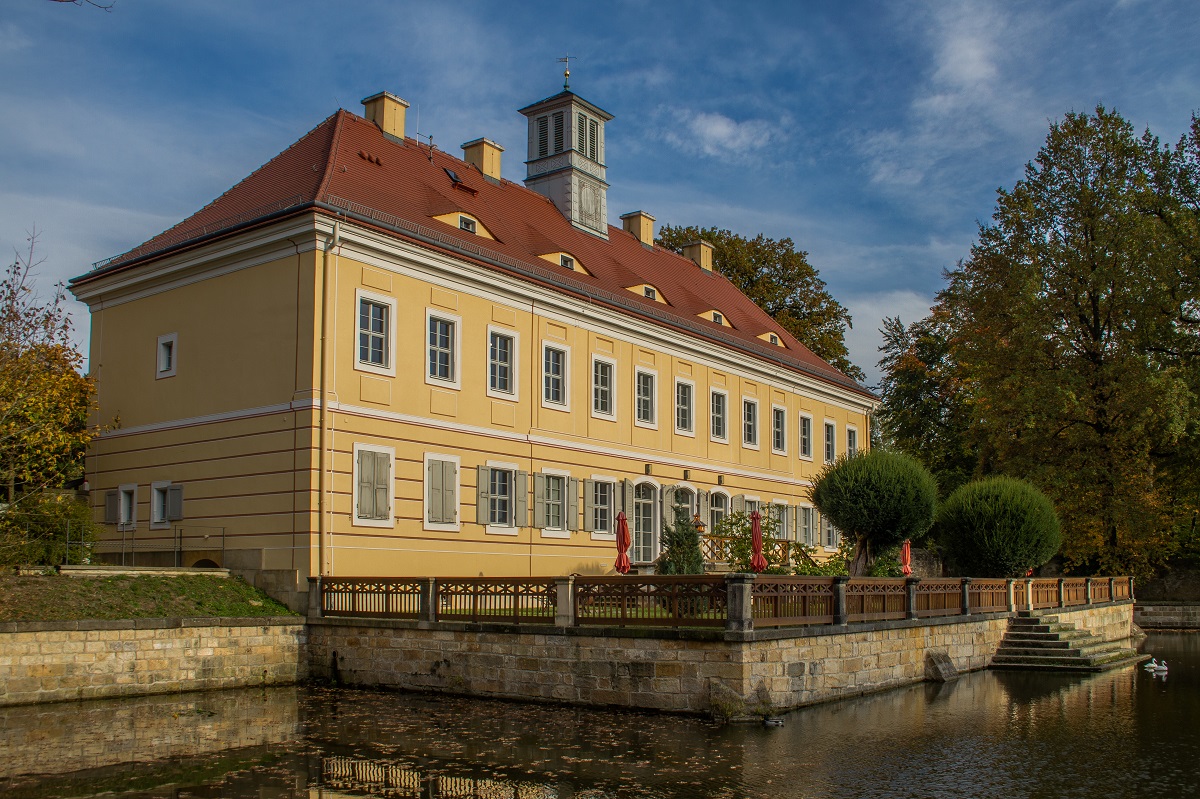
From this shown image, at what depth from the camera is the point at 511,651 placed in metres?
17.2

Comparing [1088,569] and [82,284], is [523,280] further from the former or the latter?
[1088,569]

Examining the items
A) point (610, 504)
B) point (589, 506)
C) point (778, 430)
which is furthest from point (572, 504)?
point (778, 430)

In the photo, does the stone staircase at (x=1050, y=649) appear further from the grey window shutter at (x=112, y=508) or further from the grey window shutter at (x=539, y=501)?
the grey window shutter at (x=112, y=508)

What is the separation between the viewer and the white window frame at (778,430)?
36812mm

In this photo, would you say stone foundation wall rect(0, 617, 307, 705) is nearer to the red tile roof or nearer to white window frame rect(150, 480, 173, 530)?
white window frame rect(150, 480, 173, 530)

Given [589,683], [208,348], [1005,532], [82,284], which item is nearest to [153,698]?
[589,683]

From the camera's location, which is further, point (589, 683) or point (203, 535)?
point (203, 535)

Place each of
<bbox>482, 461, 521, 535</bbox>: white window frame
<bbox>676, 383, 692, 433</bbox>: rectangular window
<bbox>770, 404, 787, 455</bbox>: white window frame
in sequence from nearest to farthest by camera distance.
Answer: <bbox>482, 461, 521, 535</bbox>: white window frame
<bbox>676, 383, 692, 433</bbox>: rectangular window
<bbox>770, 404, 787, 455</bbox>: white window frame

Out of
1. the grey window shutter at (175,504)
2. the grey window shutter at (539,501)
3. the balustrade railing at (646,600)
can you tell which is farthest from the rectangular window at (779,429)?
the grey window shutter at (175,504)

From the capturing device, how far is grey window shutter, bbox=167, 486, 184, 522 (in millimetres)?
23234

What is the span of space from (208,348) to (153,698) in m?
8.49

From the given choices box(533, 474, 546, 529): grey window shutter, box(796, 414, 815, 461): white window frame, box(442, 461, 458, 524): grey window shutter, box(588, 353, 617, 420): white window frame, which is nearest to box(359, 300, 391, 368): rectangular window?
box(442, 461, 458, 524): grey window shutter

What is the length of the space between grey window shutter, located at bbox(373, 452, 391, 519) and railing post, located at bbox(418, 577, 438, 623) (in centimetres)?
401

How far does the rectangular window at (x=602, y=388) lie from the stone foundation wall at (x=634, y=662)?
1086 cm
